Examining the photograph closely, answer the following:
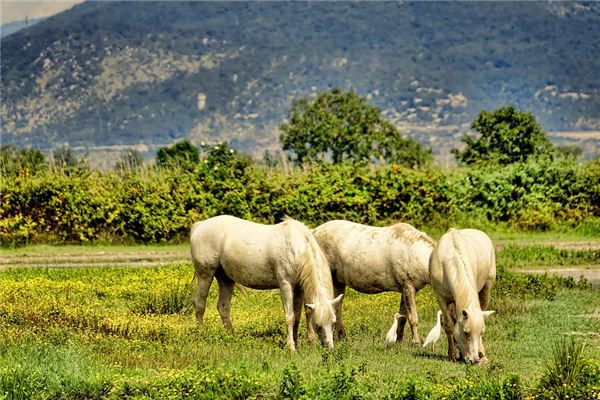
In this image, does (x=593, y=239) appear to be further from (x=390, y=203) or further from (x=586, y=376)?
(x=586, y=376)

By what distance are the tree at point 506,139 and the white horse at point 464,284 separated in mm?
30104

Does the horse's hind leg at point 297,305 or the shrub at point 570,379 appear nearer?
the shrub at point 570,379

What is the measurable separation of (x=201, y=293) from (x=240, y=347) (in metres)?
2.81

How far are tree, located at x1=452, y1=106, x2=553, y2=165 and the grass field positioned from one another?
21.9 m

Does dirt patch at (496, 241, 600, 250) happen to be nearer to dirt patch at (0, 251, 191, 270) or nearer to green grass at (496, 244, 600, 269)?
green grass at (496, 244, 600, 269)

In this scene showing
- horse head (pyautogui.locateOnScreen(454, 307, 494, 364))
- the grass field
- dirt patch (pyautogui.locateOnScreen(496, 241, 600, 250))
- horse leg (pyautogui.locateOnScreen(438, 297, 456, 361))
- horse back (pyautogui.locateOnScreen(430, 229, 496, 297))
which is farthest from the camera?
dirt patch (pyautogui.locateOnScreen(496, 241, 600, 250))

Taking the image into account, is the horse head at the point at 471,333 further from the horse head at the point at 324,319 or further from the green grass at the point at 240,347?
the horse head at the point at 324,319

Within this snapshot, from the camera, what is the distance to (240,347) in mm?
18094

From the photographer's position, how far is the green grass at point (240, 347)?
1479 cm

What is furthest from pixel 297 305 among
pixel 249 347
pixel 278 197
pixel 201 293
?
pixel 278 197

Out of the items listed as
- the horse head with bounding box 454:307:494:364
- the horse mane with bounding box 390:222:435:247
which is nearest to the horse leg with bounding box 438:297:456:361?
the horse head with bounding box 454:307:494:364

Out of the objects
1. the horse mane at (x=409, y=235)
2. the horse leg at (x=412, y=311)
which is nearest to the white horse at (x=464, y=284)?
the horse leg at (x=412, y=311)

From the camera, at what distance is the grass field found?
14711 mm

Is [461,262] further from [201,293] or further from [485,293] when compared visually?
[201,293]
